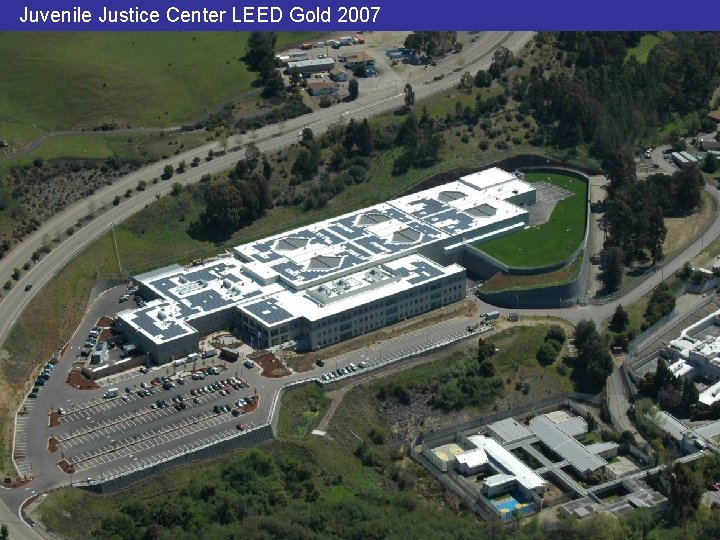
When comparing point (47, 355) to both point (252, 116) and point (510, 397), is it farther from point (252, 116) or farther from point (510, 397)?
point (252, 116)

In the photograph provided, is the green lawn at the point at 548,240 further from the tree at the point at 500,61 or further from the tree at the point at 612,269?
the tree at the point at 500,61

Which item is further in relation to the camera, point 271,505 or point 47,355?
point 47,355


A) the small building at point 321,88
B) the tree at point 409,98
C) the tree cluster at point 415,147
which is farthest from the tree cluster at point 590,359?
the small building at point 321,88

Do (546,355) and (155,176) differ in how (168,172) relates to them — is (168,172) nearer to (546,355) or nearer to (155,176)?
(155,176)

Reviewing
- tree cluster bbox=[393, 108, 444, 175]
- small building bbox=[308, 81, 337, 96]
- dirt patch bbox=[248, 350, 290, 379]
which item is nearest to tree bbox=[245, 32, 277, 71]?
small building bbox=[308, 81, 337, 96]

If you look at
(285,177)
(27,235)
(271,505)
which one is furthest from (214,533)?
(285,177)
